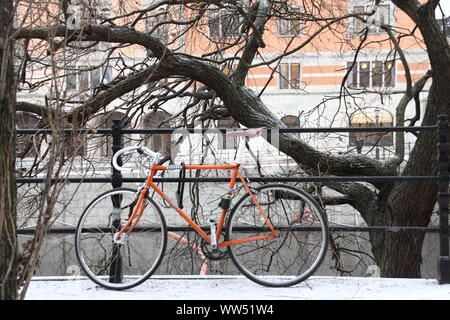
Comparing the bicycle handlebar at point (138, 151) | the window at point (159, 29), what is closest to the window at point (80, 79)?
the bicycle handlebar at point (138, 151)

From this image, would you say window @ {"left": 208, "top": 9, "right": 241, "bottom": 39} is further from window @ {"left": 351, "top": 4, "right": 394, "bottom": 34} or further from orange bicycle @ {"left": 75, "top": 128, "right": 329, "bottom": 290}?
orange bicycle @ {"left": 75, "top": 128, "right": 329, "bottom": 290}

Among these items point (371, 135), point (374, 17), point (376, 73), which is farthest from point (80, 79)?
point (374, 17)

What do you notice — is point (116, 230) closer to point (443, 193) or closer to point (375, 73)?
point (443, 193)

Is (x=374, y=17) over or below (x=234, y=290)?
over

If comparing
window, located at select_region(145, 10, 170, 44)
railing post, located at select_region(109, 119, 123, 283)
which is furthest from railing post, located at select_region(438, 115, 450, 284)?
window, located at select_region(145, 10, 170, 44)

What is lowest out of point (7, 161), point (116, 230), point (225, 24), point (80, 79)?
point (116, 230)

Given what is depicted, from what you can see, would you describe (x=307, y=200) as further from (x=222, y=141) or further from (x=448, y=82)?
(x=448, y=82)

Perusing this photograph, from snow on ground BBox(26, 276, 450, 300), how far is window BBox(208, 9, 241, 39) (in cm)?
681

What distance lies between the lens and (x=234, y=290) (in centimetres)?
440

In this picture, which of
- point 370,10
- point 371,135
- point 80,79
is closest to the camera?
point 80,79

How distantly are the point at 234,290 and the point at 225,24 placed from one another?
766 cm

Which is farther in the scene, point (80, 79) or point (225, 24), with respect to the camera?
point (225, 24)

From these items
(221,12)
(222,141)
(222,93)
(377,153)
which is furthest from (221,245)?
(221,12)

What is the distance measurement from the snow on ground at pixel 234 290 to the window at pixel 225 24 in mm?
6808
